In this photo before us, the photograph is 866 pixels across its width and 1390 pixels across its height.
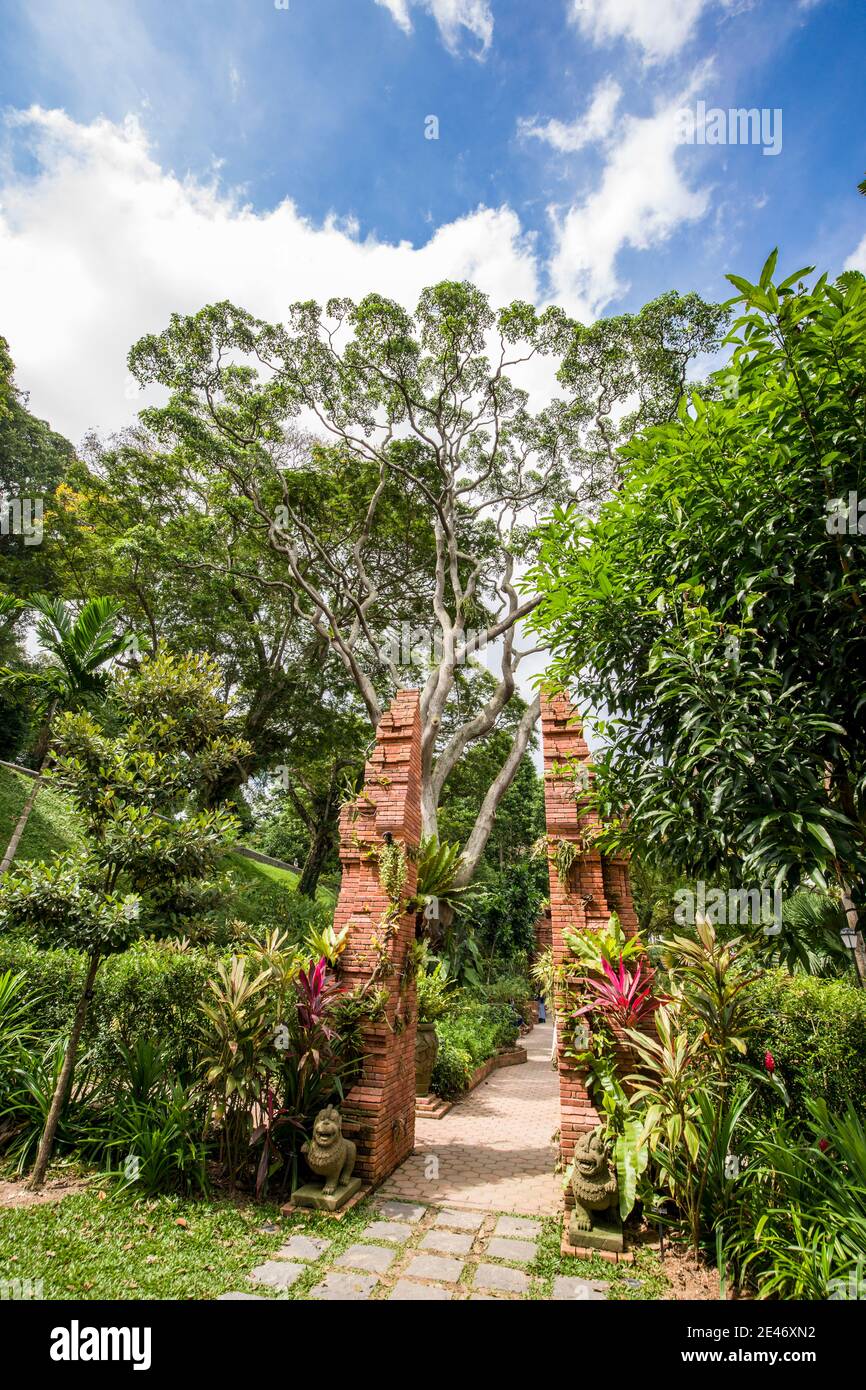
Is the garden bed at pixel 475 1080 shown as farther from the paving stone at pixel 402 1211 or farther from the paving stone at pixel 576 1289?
the paving stone at pixel 576 1289

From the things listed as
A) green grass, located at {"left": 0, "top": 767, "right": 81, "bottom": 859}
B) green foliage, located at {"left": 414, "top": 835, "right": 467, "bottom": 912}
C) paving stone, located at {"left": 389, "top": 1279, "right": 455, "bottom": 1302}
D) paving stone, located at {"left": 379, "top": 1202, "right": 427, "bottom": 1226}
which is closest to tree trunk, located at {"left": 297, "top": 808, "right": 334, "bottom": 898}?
green grass, located at {"left": 0, "top": 767, "right": 81, "bottom": 859}

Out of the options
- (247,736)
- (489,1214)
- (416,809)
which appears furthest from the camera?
(247,736)

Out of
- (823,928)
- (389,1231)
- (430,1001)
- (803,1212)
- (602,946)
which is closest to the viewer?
(803,1212)

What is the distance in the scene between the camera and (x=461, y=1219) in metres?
4.87

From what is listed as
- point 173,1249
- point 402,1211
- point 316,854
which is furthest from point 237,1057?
point 316,854

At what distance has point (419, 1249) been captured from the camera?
4312mm

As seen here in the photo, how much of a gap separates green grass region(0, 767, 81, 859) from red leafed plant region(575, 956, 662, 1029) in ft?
41.1

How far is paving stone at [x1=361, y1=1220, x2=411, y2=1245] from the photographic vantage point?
14.6ft

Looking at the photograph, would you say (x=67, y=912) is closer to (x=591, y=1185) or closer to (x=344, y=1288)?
(x=344, y=1288)

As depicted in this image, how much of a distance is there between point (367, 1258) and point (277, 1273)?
0.64 meters
